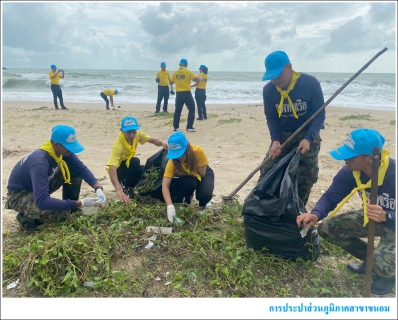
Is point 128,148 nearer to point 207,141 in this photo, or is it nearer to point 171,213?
point 171,213

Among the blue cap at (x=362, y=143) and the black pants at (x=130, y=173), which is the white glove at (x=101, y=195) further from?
the blue cap at (x=362, y=143)

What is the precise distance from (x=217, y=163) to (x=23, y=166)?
301 cm

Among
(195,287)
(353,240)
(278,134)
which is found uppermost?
(278,134)

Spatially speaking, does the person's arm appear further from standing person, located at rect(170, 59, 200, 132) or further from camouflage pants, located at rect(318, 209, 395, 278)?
standing person, located at rect(170, 59, 200, 132)

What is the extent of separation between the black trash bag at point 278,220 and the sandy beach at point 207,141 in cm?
130

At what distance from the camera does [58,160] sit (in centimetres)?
307

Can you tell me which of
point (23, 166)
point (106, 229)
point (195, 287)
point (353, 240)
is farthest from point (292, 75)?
point (23, 166)

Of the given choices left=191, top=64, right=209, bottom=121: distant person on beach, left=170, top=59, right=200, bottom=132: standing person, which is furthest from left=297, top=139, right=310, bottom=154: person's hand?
left=191, top=64, right=209, bottom=121: distant person on beach

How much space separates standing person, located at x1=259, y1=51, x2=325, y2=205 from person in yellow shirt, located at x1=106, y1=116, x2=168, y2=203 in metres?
1.28

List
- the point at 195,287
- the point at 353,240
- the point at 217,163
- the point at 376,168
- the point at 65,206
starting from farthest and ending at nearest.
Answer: the point at 217,163 → the point at 65,206 → the point at 353,240 → the point at 195,287 → the point at 376,168

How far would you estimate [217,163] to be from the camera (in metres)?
5.36

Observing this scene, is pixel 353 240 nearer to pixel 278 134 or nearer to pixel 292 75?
pixel 278 134

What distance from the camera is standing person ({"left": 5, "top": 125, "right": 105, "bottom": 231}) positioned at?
9.33 ft

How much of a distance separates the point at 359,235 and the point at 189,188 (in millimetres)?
1645
